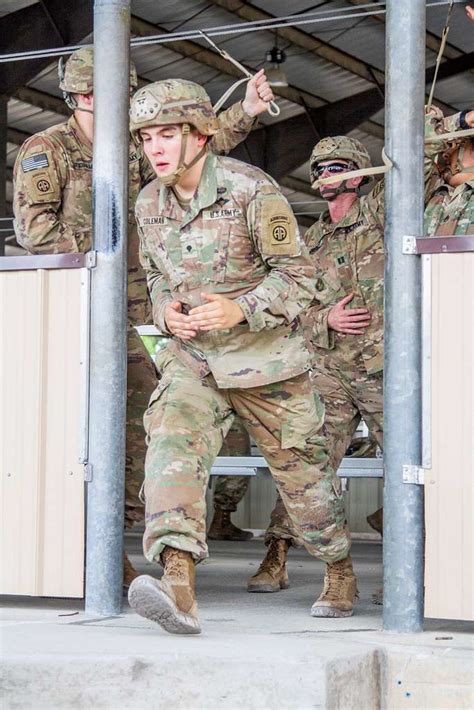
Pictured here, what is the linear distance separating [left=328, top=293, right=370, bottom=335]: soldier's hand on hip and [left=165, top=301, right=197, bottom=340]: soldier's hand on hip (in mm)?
1668

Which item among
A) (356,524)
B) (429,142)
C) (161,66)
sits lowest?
(356,524)

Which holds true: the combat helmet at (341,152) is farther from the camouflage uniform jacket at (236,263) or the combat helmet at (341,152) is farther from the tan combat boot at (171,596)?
the tan combat boot at (171,596)

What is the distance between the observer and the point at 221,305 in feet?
14.5

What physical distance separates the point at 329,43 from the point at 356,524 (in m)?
7.70

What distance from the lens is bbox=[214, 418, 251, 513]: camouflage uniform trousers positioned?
8.69m

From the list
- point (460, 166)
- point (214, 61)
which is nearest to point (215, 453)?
point (460, 166)

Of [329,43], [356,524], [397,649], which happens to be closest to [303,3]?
[329,43]

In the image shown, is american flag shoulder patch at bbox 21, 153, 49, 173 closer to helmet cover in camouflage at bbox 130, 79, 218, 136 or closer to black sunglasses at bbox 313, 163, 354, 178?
helmet cover in camouflage at bbox 130, 79, 218, 136

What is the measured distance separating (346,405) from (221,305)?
1.81m

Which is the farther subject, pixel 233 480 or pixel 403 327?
pixel 233 480

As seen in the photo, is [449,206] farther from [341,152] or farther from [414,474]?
[414,474]

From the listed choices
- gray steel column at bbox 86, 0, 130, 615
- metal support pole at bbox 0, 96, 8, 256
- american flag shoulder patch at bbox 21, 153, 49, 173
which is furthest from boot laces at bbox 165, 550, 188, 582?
metal support pole at bbox 0, 96, 8, 256

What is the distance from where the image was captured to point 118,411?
4.85 m

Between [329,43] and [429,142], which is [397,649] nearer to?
[429,142]
